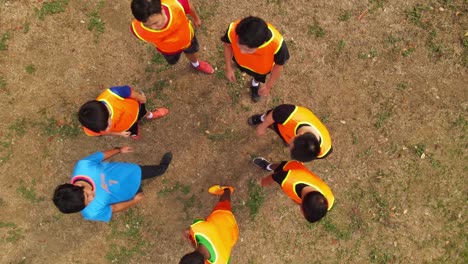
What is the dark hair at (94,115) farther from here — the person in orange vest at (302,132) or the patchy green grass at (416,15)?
the patchy green grass at (416,15)

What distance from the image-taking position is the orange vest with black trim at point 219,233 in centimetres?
412

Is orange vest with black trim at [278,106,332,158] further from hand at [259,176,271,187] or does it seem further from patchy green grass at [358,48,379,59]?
patchy green grass at [358,48,379,59]

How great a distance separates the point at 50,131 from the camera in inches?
235

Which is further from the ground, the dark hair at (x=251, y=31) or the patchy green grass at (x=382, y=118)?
the dark hair at (x=251, y=31)

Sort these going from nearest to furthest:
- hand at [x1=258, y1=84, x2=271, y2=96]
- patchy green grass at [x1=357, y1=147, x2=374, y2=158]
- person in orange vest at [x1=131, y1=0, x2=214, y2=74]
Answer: person in orange vest at [x1=131, y1=0, x2=214, y2=74] → hand at [x1=258, y1=84, x2=271, y2=96] → patchy green grass at [x1=357, y1=147, x2=374, y2=158]

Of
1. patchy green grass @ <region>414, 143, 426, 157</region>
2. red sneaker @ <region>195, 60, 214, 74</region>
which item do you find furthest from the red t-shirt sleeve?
patchy green grass @ <region>414, 143, 426, 157</region>

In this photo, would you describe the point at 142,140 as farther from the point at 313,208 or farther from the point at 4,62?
the point at 313,208

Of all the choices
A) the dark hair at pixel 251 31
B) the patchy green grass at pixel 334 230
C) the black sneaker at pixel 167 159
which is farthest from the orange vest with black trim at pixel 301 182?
the black sneaker at pixel 167 159

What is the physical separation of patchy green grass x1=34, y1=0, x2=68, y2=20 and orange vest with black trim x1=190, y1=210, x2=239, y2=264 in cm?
463

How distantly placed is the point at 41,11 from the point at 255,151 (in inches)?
180

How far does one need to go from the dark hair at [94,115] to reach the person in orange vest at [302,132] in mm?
2111

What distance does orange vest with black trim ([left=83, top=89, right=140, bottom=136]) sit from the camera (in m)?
4.34

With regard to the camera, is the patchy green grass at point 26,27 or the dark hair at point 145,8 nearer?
the dark hair at point 145,8

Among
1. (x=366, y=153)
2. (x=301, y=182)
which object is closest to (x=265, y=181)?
(x=301, y=182)
